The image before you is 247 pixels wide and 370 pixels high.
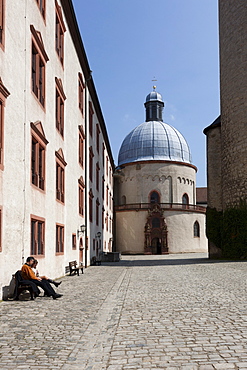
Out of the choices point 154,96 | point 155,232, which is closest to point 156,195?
point 155,232

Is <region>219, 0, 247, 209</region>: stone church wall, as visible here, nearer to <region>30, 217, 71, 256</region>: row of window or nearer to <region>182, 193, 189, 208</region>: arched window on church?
<region>30, 217, 71, 256</region>: row of window

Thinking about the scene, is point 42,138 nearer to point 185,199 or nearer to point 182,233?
point 182,233

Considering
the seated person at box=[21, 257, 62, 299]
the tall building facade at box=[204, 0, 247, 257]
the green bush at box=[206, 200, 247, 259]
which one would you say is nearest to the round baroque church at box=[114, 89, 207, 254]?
the tall building facade at box=[204, 0, 247, 257]

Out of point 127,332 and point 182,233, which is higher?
point 182,233

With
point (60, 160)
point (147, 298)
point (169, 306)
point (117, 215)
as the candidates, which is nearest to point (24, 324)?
point (169, 306)

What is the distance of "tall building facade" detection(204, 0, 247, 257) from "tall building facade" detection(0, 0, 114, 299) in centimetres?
1034

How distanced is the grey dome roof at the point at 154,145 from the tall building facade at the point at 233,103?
26305 mm

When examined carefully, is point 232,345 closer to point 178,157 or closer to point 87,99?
point 87,99

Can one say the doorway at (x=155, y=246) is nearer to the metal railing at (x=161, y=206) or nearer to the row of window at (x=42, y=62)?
the metal railing at (x=161, y=206)

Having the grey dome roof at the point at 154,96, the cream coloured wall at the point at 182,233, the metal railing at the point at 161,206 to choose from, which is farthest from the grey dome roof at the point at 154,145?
the cream coloured wall at the point at 182,233

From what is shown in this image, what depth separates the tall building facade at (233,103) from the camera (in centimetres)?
2938

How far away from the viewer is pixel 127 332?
694 centimetres

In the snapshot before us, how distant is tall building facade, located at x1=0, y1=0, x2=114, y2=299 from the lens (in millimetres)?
11219

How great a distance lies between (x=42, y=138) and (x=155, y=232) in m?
38.3
